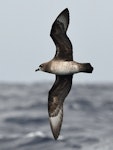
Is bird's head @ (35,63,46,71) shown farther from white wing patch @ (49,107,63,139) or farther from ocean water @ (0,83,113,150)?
ocean water @ (0,83,113,150)

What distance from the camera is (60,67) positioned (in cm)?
1326

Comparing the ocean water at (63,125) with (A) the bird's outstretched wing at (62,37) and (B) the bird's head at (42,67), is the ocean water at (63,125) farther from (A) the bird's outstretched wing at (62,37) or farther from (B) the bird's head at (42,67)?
(A) the bird's outstretched wing at (62,37)

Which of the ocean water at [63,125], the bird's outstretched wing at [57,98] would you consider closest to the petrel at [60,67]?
the bird's outstretched wing at [57,98]

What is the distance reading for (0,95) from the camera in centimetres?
4597

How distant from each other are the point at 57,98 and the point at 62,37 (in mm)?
1425

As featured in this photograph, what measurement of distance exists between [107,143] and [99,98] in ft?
56.8

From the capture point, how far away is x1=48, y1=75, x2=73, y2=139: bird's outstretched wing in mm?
14258

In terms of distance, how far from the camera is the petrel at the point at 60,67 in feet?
43.3

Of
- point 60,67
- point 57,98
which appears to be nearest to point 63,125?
point 57,98

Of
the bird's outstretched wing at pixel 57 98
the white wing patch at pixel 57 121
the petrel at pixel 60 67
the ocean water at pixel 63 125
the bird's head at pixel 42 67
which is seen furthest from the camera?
the ocean water at pixel 63 125

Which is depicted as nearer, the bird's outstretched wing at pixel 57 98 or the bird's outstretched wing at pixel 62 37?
the bird's outstretched wing at pixel 62 37

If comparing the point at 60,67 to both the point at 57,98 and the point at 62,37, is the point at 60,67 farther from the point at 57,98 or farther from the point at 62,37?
the point at 57,98

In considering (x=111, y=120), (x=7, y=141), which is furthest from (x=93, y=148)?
(x=111, y=120)

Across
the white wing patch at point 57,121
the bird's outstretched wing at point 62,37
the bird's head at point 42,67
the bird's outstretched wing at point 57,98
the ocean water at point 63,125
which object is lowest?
the ocean water at point 63,125
